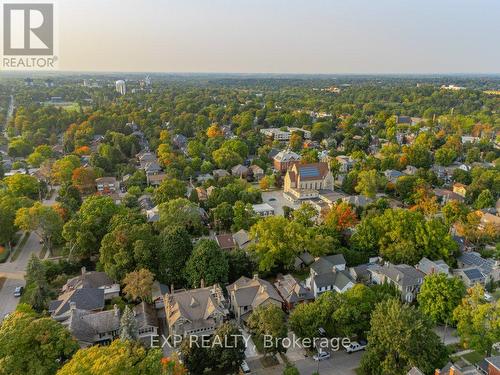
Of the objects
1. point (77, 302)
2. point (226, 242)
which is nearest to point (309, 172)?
point (226, 242)

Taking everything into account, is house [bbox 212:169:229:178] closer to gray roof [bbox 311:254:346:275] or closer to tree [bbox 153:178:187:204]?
tree [bbox 153:178:187:204]

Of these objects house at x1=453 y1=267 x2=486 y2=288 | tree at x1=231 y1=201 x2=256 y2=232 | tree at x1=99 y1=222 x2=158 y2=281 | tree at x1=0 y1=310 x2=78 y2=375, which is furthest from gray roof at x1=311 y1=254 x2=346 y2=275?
tree at x1=0 y1=310 x2=78 y2=375

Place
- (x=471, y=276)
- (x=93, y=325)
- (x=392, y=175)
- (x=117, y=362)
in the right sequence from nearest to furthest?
(x=117, y=362) < (x=93, y=325) < (x=471, y=276) < (x=392, y=175)

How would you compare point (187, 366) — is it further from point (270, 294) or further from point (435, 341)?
point (435, 341)

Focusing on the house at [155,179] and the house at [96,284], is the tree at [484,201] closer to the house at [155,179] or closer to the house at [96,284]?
the house at [96,284]

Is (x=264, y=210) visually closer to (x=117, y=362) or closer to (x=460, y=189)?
(x=460, y=189)

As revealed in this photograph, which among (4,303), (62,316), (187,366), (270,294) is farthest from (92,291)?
(270,294)

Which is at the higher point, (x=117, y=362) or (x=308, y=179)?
(x=308, y=179)

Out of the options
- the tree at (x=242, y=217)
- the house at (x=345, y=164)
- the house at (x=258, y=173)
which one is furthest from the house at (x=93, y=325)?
the house at (x=345, y=164)
